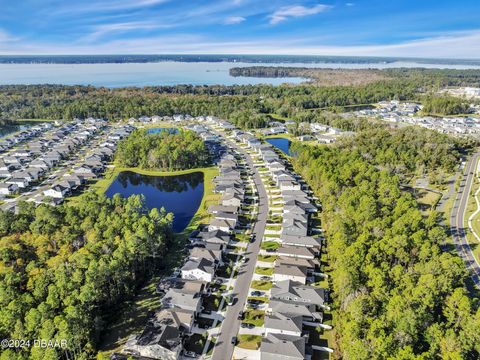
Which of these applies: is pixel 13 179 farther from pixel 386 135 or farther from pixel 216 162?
pixel 386 135

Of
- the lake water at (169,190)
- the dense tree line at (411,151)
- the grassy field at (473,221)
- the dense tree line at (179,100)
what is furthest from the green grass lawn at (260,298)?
the dense tree line at (179,100)

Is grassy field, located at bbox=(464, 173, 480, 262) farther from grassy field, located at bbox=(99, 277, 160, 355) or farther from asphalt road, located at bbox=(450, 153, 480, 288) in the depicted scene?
grassy field, located at bbox=(99, 277, 160, 355)

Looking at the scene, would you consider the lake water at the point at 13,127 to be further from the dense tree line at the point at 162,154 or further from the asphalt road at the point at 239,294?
the asphalt road at the point at 239,294

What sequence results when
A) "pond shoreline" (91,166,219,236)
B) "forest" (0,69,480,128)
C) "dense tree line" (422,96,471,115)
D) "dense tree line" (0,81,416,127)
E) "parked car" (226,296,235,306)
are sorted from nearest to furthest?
"parked car" (226,296,235,306)
"pond shoreline" (91,166,219,236)
"forest" (0,69,480,128)
"dense tree line" (0,81,416,127)
"dense tree line" (422,96,471,115)

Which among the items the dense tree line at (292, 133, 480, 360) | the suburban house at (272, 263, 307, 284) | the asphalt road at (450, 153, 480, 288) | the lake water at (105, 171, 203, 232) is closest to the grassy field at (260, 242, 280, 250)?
the suburban house at (272, 263, 307, 284)

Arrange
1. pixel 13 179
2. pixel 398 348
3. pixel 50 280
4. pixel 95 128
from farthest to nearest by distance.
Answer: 1. pixel 95 128
2. pixel 13 179
3. pixel 50 280
4. pixel 398 348

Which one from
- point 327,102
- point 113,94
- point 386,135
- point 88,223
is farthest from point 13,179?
point 327,102

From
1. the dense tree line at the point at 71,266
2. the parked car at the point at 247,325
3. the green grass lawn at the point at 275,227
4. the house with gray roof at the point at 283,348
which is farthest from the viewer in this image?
the green grass lawn at the point at 275,227
